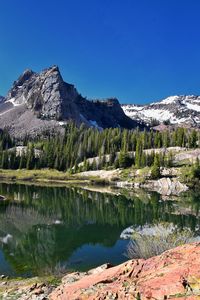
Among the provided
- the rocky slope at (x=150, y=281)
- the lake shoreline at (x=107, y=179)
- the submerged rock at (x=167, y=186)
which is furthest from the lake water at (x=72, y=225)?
the lake shoreline at (x=107, y=179)

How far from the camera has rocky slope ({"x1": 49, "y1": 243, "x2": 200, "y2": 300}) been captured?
14.2 m

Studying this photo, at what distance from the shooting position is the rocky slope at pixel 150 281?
557 inches

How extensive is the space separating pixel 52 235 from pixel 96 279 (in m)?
41.1

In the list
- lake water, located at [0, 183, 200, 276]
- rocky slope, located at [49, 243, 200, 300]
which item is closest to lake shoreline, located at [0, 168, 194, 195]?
lake water, located at [0, 183, 200, 276]

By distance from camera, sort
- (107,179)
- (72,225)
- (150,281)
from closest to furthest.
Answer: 1. (150,281)
2. (72,225)
3. (107,179)

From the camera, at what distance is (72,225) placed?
6906cm

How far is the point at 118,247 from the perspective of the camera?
49969 mm

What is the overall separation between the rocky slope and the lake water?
18069 millimetres

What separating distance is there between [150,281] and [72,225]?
5505 cm

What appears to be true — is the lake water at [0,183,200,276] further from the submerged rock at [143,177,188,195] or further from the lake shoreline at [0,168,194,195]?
the lake shoreline at [0,168,194,195]

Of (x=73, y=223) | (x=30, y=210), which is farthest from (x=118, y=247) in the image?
(x=30, y=210)

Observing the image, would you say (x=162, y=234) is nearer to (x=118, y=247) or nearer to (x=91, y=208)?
(x=118, y=247)

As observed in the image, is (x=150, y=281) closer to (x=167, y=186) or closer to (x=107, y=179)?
(x=167, y=186)

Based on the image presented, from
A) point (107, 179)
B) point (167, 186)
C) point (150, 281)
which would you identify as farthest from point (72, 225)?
point (107, 179)
